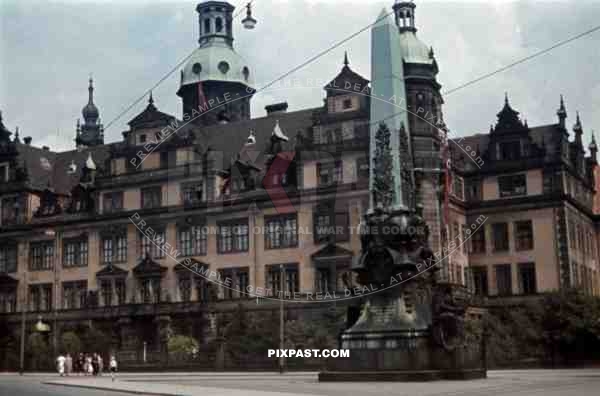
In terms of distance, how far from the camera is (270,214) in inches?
2402

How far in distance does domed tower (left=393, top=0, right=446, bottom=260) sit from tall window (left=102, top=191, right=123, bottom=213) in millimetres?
20762

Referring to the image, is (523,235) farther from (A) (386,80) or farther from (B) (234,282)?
(A) (386,80)

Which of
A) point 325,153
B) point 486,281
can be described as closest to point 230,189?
point 325,153

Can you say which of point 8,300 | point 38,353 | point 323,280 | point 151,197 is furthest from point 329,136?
point 8,300

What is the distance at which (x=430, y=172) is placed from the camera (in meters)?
58.3

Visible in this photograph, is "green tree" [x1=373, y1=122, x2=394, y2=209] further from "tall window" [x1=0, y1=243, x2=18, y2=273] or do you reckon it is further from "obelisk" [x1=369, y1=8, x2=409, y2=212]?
"tall window" [x1=0, y1=243, x2=18, y2=273]

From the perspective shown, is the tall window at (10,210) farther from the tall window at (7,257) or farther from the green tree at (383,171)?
the green tree at (383,171)

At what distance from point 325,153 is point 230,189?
7.68 metres

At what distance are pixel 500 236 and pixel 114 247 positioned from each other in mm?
25344

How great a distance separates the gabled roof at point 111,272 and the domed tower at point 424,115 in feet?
68.6

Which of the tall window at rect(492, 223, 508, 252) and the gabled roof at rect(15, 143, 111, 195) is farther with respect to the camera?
the gabled roof at rect(15, 143, 111, 195)

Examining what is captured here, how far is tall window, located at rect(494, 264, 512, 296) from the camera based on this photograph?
61.6 meters

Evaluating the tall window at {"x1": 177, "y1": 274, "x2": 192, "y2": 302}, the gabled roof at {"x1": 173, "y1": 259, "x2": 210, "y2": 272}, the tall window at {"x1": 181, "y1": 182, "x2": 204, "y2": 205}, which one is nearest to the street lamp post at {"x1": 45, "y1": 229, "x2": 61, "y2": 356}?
the tall window at {"x1": 177, "y1": 274, "x2": 192, "y2": 302}

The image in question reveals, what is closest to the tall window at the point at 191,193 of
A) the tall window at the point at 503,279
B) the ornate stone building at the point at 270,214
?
the ornate stone building at the point at 270,214
